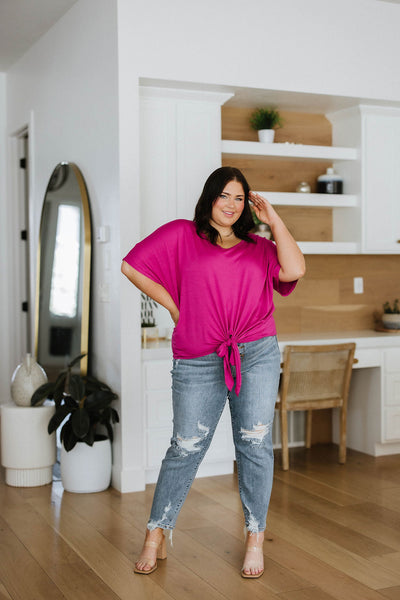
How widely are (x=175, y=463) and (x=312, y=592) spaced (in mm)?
658

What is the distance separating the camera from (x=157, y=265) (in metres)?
2.80

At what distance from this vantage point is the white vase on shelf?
421 centimetres

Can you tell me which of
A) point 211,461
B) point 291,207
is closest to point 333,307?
point 291,207

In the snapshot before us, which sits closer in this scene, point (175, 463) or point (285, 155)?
point (175, 463)

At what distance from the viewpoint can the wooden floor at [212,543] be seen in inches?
107

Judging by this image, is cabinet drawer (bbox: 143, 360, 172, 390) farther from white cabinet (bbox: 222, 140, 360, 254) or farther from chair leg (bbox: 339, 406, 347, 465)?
white cabinet (bbox: 222, 140, 360, 254)

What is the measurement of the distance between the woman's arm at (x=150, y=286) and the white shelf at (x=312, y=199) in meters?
1.98

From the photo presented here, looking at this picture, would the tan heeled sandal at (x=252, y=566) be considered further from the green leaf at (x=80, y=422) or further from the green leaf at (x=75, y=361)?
the green leaf at (x=75, y=361)

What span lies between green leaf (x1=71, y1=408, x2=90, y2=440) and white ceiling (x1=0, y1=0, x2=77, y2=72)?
243cm

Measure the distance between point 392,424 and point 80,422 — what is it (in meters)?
1.98

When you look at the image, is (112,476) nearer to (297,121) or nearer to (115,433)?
(115,433)

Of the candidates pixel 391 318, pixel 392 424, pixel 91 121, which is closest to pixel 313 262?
pixel 391 318

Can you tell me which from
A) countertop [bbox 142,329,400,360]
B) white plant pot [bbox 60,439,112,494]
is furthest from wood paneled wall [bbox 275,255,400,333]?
white plant pot [bbox 60,439,112,494]

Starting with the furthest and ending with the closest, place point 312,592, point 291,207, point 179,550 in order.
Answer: point 291,207
point 179,550
point 312,592
